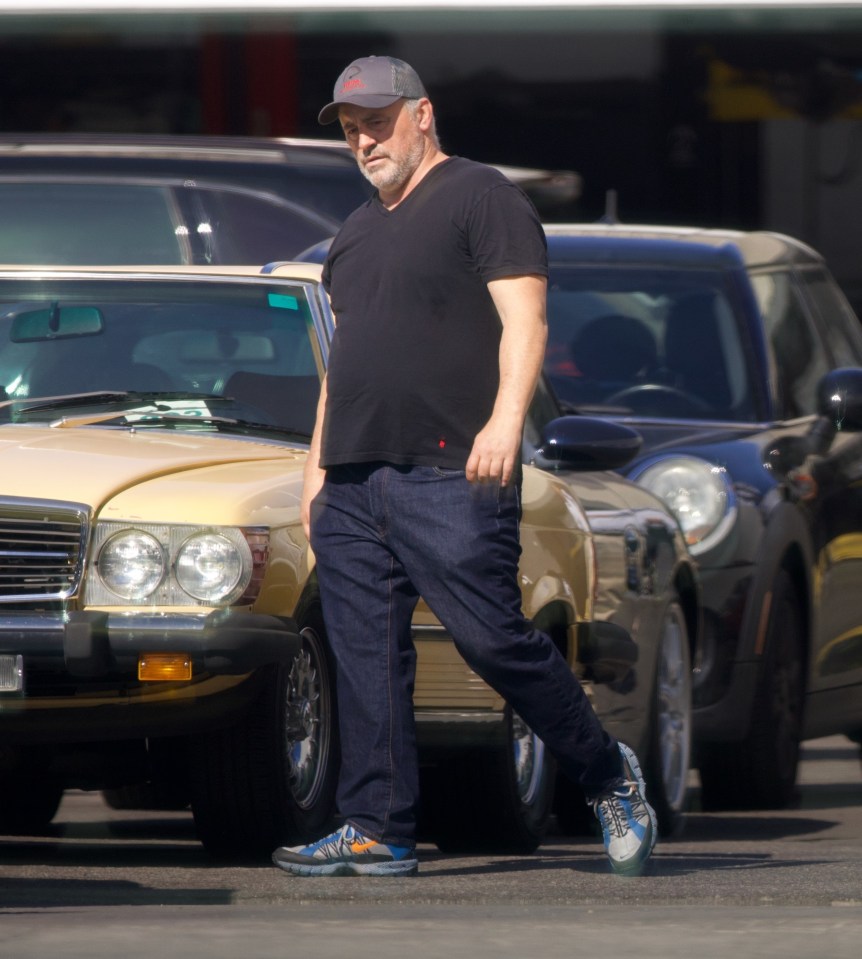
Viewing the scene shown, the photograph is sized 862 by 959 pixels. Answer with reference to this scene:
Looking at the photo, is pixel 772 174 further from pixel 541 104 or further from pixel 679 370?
pixel 679 370

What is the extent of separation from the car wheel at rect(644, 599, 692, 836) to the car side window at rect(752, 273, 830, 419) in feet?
3.69

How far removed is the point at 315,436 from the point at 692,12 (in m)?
9.87

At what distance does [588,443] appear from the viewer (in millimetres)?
7227

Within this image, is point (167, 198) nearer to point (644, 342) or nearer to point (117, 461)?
point (644, 342)

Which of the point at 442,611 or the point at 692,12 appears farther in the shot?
the point at 692,12

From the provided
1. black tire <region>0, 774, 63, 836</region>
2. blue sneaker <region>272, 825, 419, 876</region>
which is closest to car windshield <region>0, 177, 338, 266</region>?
black tire <region>0, 774, 63, 836</region>

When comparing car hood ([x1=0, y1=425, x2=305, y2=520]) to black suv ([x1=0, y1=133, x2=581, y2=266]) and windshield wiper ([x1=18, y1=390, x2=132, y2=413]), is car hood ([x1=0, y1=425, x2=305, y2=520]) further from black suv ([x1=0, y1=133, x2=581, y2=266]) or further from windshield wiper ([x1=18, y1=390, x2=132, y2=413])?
black suv ([x1=0, y1=133, x2=581, y2=266])

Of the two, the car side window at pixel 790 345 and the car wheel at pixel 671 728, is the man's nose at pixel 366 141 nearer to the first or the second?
the car wheel at pixel 671 728

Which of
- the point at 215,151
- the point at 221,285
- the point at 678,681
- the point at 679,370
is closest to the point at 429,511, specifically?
the point at 221,285

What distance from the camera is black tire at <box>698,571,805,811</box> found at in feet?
28.2

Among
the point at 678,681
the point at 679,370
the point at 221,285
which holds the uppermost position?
the point at 221,285

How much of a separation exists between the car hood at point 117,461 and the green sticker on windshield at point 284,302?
540 millimetres

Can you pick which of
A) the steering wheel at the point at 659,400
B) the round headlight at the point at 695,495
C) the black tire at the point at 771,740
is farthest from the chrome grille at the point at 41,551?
the steering wheel at the point at 659,400

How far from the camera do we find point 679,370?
913 cm
